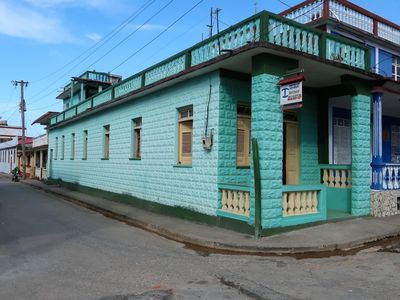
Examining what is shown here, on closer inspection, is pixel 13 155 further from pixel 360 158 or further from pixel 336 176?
pixel 360 158

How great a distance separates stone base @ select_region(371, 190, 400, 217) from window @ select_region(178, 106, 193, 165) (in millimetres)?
5034

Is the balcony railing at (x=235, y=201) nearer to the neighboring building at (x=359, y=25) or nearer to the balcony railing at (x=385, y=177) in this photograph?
the balcony railing at (x=385, y=177)

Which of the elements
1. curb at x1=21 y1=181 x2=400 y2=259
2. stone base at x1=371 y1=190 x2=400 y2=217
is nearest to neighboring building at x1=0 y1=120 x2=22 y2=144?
curb at x1=21 y1=181 x2=400 y2=259

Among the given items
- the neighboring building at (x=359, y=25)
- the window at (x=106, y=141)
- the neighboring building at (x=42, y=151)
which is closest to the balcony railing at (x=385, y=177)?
the neighboring building at (x=359, y=25)

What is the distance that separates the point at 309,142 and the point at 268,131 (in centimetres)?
367

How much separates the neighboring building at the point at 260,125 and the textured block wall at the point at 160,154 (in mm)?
46

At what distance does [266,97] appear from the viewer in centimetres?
873

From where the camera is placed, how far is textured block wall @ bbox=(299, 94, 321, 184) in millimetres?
11742

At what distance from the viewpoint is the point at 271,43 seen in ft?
27.5

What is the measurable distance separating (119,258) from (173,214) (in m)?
4.57

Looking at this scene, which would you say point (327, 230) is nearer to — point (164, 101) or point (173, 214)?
point (173, 214)

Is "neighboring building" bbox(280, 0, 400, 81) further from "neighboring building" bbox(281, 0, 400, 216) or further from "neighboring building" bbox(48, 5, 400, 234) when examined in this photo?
"neighboring building" bbox(48, 5, 400, 234)

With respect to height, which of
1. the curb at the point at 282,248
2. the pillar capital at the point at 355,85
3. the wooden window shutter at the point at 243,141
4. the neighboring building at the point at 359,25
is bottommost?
the curb at the point at 282,248

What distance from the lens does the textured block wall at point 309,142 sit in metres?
11.7
